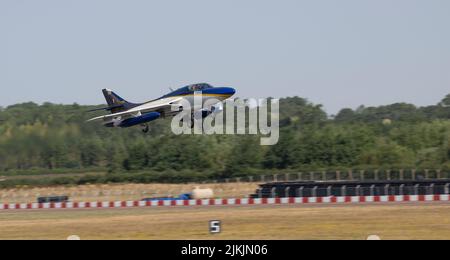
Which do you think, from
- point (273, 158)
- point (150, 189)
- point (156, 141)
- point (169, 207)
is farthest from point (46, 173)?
point (169, 207)

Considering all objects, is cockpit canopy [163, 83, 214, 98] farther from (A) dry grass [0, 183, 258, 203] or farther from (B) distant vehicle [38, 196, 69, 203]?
(A) dry grass [0, 183, 258, 203]

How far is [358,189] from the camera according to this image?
53094 mm

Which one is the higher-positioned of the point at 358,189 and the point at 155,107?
the point at 155,107

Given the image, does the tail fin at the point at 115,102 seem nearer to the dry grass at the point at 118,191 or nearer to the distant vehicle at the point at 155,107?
the distant vehicle at the point at 155,107

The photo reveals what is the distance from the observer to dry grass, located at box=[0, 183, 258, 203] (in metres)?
70.4

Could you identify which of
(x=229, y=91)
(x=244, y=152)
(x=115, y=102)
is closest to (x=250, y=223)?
(x=229, y=91)

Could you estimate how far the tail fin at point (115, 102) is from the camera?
5756cm

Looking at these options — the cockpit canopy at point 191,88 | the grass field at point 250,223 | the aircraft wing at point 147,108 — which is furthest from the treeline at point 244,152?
the grass field at point 250,223

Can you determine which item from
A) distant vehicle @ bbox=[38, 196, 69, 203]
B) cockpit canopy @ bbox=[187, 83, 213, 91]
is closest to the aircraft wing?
cockpit canopy @ bbox=[187, 83, 213, 91]

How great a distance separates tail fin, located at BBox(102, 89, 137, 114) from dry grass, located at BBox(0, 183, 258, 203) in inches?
439

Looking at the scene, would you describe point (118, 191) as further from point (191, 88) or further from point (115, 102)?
point (191, 88)

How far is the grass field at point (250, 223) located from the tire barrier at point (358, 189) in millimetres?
5663

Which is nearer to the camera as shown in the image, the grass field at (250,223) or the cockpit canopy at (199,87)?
the grass field at (250,223)

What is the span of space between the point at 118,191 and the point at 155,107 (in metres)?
23.4
